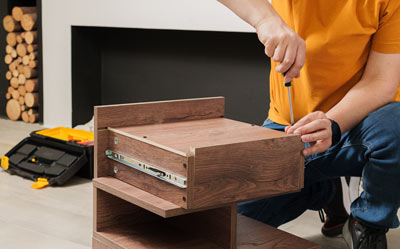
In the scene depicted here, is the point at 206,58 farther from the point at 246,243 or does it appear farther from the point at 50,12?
the point at 246,243

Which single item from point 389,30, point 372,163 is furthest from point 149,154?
point 389,30

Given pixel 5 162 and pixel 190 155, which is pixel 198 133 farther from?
pixel 5 162

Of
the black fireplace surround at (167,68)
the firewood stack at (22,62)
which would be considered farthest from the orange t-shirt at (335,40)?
the firewood stack at (22,62)

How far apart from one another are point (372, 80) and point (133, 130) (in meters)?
0.65

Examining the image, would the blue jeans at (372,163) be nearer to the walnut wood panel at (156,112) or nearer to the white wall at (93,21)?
the walnut wood panel at (156,112)

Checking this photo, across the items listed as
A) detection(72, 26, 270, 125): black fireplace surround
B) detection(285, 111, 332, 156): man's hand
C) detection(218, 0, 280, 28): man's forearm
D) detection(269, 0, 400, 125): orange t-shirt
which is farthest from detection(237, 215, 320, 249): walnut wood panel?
detection(72, 26, 270, 125): black fireplace surround

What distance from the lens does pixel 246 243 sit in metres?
1.45

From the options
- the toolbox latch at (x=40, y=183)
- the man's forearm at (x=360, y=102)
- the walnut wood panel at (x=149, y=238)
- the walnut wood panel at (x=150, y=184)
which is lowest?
the toolbox latch at (x=40, y=183)

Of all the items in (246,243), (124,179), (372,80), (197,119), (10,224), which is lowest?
(10,224)

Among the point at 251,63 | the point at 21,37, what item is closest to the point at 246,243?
the point at 251,63

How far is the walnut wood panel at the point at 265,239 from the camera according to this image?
4.76 feet

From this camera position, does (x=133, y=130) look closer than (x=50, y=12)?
Yes

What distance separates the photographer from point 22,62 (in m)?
3.85

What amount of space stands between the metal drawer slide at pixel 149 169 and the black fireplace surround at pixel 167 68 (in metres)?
1.71
